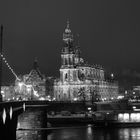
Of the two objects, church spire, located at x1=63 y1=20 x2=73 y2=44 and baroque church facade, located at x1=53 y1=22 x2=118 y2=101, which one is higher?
church spire, located at x1=63 y1=20 x2=73 y2=44

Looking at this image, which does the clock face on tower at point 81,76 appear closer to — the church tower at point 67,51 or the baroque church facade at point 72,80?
the baroque church facade at point 72,80

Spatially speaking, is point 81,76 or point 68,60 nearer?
point 68,60

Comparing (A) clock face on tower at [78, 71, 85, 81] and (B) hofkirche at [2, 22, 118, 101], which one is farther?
(A) clock face on tower at [78, 71, 85, 81]

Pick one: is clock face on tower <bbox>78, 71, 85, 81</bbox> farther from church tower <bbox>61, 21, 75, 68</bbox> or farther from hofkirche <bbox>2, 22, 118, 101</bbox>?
church tower <bbox>61, 21, 75, 68</bbox>

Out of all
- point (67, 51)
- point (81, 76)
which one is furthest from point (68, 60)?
point (81, 76)

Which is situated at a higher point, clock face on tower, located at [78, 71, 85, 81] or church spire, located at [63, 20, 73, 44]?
church spire, located at [63, 20, 73, 44]

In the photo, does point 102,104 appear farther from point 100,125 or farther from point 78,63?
point 78,63

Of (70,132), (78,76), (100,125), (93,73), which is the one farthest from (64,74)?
(70,132)

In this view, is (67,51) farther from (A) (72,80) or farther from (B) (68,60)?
(A) (72,80)

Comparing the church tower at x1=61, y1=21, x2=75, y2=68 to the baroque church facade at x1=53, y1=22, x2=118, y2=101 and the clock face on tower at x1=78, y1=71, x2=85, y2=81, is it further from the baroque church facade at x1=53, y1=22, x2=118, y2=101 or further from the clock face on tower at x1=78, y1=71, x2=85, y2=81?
the clock face on tower at x1=78, y1=71, x2=85, y2=81

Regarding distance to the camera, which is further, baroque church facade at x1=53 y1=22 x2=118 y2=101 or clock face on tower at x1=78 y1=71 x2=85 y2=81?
clock face on tower at x1=78 y1=71 x2=85 y2=81

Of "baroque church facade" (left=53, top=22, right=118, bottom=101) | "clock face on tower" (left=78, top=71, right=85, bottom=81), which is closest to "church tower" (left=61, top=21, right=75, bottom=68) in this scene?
"baroque church facade" (left=53, top=22, right=118, bottom=101)

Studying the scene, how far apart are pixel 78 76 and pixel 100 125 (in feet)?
226

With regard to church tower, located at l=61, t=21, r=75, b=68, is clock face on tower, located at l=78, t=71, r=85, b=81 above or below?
below
